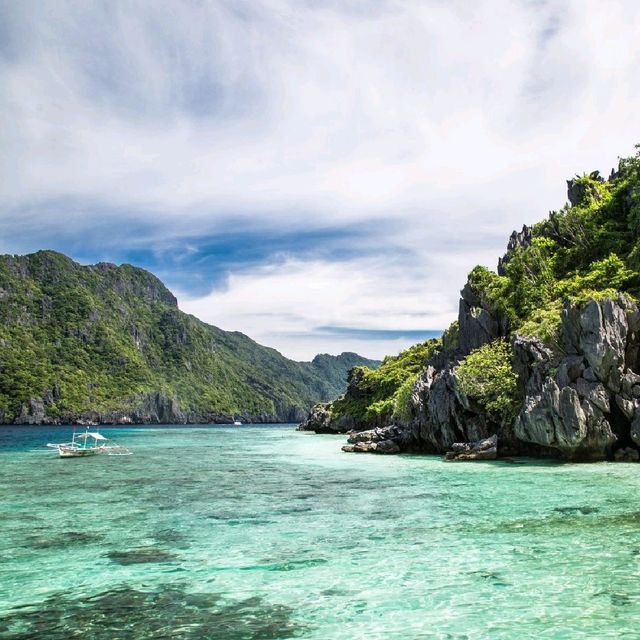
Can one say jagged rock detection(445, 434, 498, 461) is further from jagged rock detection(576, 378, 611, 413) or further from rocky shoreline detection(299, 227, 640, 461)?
jagged rock detection(576, 378, 611, 413)

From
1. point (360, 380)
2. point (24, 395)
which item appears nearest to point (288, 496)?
point (360, 380)

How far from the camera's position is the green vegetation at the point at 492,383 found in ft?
127

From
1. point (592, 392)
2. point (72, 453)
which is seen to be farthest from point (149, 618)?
point (72, 453)

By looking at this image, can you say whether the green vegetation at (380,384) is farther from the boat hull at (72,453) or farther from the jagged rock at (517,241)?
the boat hull at (72,453)

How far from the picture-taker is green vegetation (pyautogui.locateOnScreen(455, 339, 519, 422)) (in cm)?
3875

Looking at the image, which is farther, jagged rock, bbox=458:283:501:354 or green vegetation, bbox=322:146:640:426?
jagged rock, bbox=458:283:501:354

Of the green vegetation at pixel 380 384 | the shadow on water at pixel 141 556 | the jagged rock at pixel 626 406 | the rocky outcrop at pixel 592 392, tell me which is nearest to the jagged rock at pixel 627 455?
the rocky outcrop at pixel 592 392

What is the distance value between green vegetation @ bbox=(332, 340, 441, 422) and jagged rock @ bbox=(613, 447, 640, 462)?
137ft

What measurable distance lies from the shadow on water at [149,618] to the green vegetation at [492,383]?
103ft

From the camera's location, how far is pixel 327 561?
1303 cm

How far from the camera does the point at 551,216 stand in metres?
58.1

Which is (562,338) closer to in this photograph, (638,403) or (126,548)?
(638,403)

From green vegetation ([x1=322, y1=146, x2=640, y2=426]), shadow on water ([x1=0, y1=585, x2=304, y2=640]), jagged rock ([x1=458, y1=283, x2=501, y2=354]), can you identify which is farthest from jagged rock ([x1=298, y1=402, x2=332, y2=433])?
shadow on water ([x1=0, y1=585, x2=304, y2=640])

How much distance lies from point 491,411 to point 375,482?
1597cm
